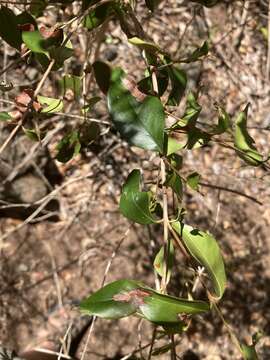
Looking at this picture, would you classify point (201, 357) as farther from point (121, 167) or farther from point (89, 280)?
point (121, 167)

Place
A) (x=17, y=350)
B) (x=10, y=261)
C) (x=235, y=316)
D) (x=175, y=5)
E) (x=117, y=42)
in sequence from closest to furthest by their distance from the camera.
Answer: (x=17, y=350) < (x=10, y=261) < (x=235, y=316) < (x=117, y=42) < (x=175, y=5)

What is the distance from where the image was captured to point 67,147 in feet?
4.30

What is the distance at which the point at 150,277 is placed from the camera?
7.84 ft

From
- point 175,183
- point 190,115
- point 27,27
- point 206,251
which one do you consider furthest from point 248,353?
point 27,27

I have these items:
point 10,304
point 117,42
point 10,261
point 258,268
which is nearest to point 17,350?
point 10,304

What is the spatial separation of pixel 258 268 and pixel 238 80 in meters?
1.12

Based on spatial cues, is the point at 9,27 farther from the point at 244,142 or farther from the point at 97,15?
the point at 244,142

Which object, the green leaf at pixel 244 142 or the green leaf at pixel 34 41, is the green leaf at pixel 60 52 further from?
the green leaf at pixel 244 142

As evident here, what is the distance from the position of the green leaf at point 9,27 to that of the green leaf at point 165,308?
0.48 m

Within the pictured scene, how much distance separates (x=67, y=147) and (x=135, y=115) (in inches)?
15.3

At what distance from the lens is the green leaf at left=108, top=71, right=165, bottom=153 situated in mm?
939

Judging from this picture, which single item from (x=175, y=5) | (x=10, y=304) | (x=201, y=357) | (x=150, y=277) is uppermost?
(x=175, y=5)

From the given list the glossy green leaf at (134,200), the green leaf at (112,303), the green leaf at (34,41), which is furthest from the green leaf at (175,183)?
the green leaf at (34,41)

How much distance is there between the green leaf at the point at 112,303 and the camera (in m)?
0.79
